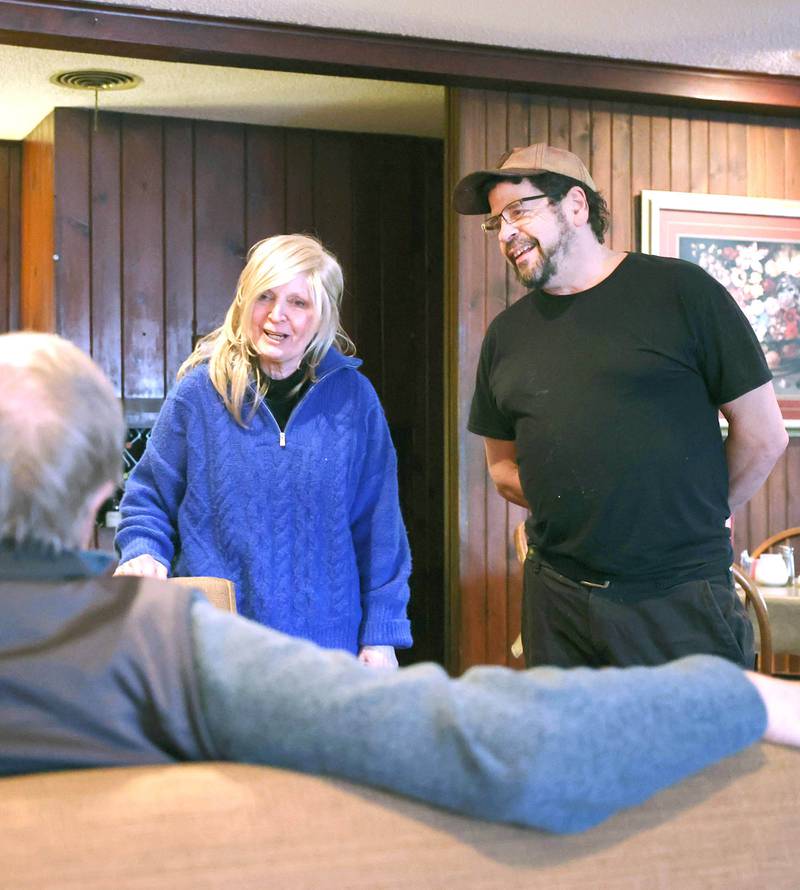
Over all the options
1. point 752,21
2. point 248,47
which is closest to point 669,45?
point 752,21

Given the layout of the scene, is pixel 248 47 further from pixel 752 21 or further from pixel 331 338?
pixel 331 338

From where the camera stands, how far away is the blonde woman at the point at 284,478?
212cm

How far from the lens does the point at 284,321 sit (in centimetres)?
216

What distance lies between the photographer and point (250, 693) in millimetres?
900

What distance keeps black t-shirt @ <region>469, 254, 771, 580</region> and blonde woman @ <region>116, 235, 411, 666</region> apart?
0.32 m

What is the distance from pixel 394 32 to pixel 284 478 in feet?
8.53

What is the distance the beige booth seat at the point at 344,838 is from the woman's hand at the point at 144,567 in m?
1.13

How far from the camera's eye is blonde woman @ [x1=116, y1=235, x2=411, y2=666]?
2119 millimetres

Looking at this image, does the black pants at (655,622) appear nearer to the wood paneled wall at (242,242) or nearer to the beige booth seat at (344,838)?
the beige booth seat at (344,838)

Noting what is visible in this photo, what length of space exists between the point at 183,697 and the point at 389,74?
148 inches

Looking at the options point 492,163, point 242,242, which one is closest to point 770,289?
point 492,163

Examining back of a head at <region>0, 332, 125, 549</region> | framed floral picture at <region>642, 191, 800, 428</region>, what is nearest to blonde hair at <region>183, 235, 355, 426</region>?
back of a head at <region>0, 332, 125, 549</region>

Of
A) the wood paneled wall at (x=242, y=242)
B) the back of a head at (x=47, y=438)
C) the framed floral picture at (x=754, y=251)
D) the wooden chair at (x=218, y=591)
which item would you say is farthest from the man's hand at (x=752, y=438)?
the wood paneled wall at (x=242, y=242)

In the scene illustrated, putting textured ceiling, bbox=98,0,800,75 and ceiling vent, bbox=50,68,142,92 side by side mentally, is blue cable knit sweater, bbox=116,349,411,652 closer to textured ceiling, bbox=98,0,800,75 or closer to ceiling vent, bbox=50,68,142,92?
textured ceiling, bbox=98,0,800,75
